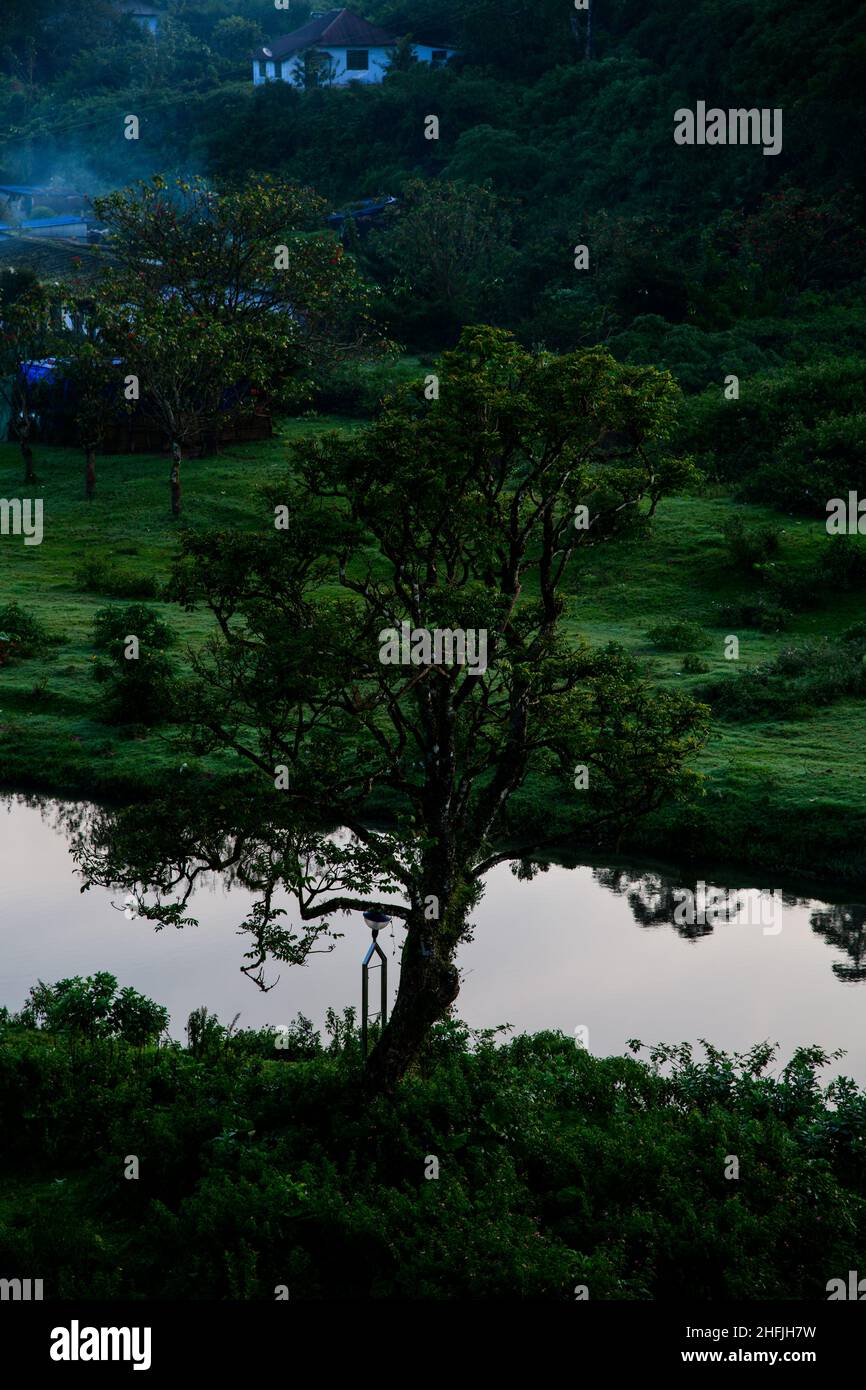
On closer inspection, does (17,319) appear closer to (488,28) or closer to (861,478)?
(861,478)

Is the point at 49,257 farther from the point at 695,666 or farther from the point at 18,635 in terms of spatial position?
the point at 695,666

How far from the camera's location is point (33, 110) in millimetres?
124625

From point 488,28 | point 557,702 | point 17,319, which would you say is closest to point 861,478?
point 17,319

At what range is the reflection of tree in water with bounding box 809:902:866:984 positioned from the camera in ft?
76.8

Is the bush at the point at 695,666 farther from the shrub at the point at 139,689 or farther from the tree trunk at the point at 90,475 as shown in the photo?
the tree trunk at the point at 90,475

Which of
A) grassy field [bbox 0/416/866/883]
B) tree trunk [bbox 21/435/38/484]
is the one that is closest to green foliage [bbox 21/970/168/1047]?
grassy field [bbox 0/416/866/883]

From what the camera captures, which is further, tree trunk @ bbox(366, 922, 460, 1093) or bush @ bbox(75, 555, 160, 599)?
bush @ bbox(75, 555, 160, 599)

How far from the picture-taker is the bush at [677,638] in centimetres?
3450

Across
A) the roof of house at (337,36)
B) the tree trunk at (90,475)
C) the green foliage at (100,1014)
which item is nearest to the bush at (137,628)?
the green foliage at (100,1014)

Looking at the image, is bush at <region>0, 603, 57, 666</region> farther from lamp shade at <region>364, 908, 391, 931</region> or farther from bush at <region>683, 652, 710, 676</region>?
lamp shade at <region>364, 908, 391, 931</region>

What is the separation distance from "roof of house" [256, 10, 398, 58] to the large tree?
96325 millimetres

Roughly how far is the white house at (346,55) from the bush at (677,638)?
250ft

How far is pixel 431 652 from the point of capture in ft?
51.5

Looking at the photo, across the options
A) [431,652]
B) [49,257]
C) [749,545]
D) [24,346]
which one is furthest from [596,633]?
[49,257]
